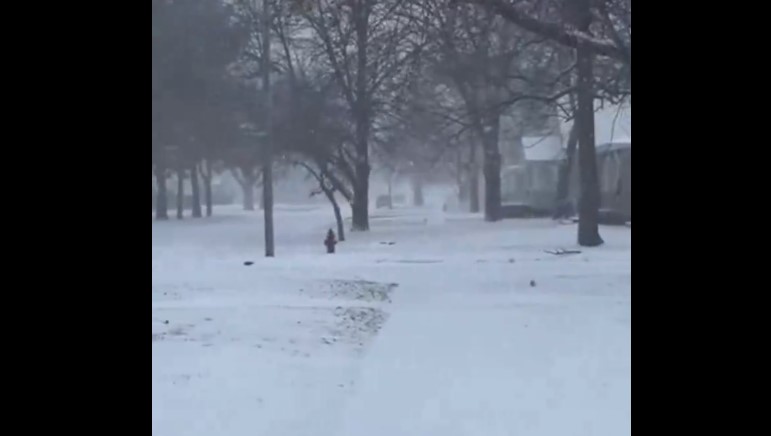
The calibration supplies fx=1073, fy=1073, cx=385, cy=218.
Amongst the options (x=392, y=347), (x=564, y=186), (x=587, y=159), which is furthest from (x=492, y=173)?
(x=392, y=347)

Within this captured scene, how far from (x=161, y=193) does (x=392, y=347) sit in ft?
79.0

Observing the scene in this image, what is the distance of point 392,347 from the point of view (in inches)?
301

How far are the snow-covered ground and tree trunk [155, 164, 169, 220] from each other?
12.6 m

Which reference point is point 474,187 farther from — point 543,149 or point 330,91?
point 330,91

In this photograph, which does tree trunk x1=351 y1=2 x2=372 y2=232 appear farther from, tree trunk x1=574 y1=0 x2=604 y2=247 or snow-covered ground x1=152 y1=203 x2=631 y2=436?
snow-covered ground x1=152 y1=203 x2=631 y2=436

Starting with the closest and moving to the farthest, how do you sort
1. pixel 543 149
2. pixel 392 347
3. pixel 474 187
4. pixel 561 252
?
pixel 392 347 < pixel 561 252 < pixel 543 149 < pixel 474 187

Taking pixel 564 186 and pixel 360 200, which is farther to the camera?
pixel 564 186

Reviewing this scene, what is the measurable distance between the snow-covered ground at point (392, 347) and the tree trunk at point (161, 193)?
12.6 meters

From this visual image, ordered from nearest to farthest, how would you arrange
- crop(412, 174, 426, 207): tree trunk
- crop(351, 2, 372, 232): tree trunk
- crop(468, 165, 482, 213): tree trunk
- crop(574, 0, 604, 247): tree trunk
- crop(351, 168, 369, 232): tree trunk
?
1. crop(574, 0, 604, 247): tree trunk
2. crop(351, 2, 372, 232): tree trunk
3. crop(351, 168, 369, 232): tree trunk
4. crop(468, 165, 482, 213): tree trunk
5. crop(412, 174, 426, 207): tree trunk

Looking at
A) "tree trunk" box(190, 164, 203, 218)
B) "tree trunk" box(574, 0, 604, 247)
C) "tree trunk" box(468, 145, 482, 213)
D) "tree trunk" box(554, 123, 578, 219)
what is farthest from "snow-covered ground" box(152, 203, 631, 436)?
"tree trunk" box(468, 145, 482, 213)

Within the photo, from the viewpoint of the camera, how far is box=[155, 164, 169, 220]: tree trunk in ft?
91.4
